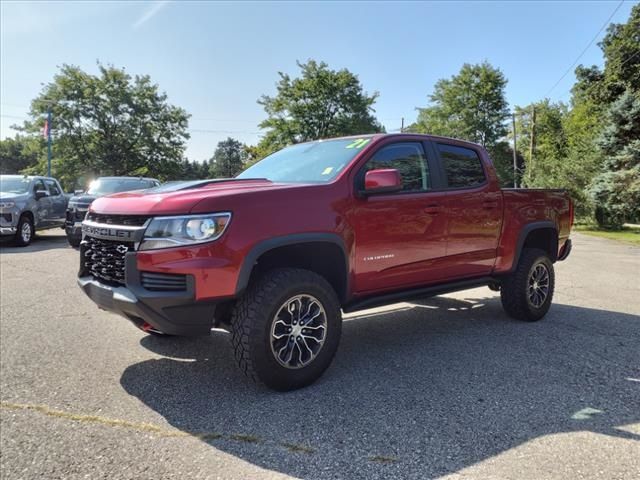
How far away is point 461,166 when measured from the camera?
473 cm

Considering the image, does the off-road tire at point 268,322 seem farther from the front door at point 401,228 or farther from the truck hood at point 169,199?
the truck hood at point 169,199

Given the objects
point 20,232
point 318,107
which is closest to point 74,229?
point 20,232

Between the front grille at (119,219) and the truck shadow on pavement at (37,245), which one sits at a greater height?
the front grille at (119,219)

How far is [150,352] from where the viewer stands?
4.27 meters

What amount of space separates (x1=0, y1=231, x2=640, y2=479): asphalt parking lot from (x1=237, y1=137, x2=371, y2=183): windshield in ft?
5.28

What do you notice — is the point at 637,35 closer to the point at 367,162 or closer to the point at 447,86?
the point at 447,86

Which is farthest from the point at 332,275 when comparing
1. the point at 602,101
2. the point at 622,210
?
the point at 602,101

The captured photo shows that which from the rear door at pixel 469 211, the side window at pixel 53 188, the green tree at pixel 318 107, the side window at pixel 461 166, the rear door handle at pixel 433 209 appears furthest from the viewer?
the green tree at pixel 318 107

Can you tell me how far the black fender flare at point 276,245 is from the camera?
306 centimetres

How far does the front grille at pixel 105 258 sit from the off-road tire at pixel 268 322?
84 centimetres

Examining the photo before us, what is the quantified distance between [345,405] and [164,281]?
1437mm

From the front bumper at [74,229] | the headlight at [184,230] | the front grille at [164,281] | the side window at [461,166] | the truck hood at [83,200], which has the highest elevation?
the side window at [461,166]

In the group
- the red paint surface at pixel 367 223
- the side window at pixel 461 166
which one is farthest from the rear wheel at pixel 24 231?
the side window at pixel 461 166

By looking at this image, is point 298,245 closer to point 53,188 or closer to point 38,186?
point 38,186
